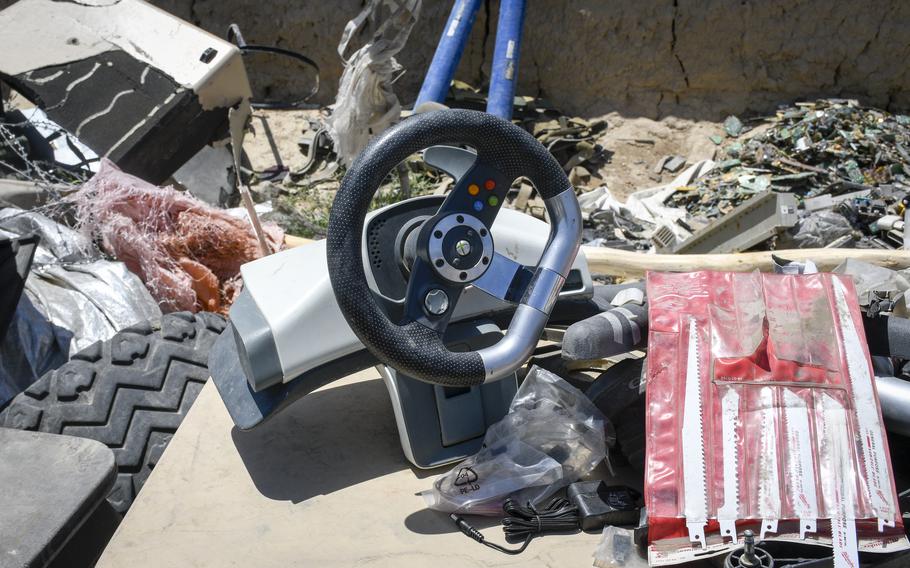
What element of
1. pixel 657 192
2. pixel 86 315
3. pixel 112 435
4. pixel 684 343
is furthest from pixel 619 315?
pixel 657 192

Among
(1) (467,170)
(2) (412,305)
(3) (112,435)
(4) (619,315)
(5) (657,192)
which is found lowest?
(5) (657,192)

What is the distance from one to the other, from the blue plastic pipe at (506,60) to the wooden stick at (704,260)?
186cm

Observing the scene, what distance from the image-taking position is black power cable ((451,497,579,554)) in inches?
64.4

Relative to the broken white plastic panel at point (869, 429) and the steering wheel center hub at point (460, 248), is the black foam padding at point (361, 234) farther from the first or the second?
the broken white plastic panel at point (869, 429)

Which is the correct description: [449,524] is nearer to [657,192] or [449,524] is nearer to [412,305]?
[412,305]

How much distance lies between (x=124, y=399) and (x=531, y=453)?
3.72 ft

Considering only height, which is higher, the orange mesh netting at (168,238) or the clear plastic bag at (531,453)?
the orange mesh netting at (168,238)

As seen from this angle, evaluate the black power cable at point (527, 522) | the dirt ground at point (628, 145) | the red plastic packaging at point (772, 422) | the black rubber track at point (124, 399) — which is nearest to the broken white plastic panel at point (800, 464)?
the red plastic packaging at point (772, 422)

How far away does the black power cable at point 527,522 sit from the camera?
64.4 inches

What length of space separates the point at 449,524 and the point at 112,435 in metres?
0.97

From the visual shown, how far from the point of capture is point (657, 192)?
531 centimetres

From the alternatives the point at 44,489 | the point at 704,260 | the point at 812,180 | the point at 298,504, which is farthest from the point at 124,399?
the point at 812,180

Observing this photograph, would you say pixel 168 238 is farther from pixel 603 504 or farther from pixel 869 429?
pixel 869 429

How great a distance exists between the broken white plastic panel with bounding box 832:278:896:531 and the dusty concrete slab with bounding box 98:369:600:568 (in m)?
0.54
